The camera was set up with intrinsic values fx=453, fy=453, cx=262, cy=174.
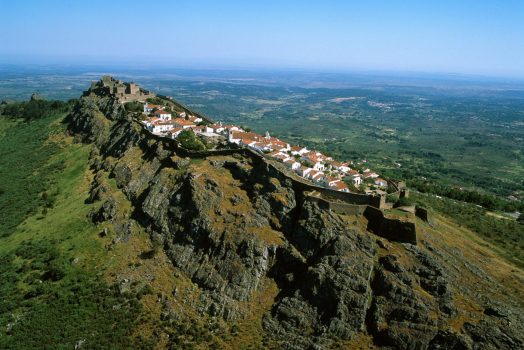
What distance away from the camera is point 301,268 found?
3997 cm

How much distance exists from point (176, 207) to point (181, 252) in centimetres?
547

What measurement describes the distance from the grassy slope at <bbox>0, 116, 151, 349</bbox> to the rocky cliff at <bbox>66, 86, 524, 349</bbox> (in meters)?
3.53

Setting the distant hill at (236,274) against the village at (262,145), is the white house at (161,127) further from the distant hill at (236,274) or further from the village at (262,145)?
the distant hill at (236,274)

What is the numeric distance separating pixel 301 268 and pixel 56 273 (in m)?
24.5

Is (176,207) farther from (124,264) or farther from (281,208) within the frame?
(281,208)

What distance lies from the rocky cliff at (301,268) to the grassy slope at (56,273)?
11.6ft

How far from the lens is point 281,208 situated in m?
43.9

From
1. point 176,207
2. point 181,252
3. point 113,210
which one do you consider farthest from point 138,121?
point 181,252

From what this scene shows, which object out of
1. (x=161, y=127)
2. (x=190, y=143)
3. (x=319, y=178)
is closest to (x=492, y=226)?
(x=319, y=178)

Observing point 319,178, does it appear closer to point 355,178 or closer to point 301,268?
point 355,178

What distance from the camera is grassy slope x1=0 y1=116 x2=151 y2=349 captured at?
3841 cm

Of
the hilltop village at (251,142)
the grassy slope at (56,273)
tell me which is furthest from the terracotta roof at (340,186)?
the grassy slope at (56,273)

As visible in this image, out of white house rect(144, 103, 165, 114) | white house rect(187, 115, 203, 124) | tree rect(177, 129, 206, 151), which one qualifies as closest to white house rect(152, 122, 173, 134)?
white house rect(187, 115, 203, 124)

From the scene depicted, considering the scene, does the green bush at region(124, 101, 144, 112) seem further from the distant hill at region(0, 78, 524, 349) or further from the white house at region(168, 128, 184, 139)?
the distant hill at region(0, 78, 524, 349)
